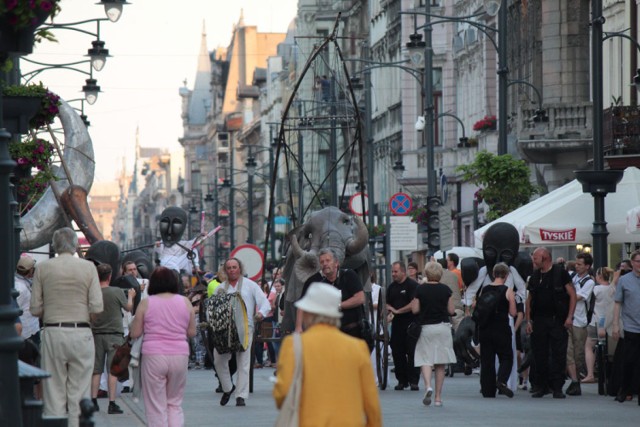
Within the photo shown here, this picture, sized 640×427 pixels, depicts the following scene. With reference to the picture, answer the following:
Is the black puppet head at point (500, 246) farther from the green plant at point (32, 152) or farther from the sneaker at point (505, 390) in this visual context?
the green plant at point (32, 152)

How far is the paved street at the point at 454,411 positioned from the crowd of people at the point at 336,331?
0.30 m

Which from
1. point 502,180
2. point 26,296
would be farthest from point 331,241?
point 502,180

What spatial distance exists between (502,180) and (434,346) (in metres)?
15.4

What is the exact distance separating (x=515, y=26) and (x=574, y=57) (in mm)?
4964

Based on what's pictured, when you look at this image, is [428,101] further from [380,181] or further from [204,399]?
[380,181]

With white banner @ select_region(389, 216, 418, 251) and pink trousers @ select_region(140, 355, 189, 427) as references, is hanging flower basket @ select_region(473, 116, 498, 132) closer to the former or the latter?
white banner @ select_region(389, 216, 418, 251)

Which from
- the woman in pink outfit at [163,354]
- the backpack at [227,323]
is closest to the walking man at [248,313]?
the backpack at [227,323]

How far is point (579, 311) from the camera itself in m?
23.7

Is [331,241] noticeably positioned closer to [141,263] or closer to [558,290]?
[558,290]

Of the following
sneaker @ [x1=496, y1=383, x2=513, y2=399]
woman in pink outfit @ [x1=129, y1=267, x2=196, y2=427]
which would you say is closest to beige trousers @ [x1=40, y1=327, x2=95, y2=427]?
woman in pink outfit @ [x1=129, y1=267, x2=196, y2=427]

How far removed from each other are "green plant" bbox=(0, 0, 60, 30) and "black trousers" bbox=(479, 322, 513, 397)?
11491mm

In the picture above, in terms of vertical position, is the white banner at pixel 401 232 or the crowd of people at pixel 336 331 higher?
the white banner at pixel 401 232

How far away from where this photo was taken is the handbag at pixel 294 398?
9.83 metres

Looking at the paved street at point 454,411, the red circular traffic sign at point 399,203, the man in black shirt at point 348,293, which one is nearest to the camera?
the paved street at point 454,411
